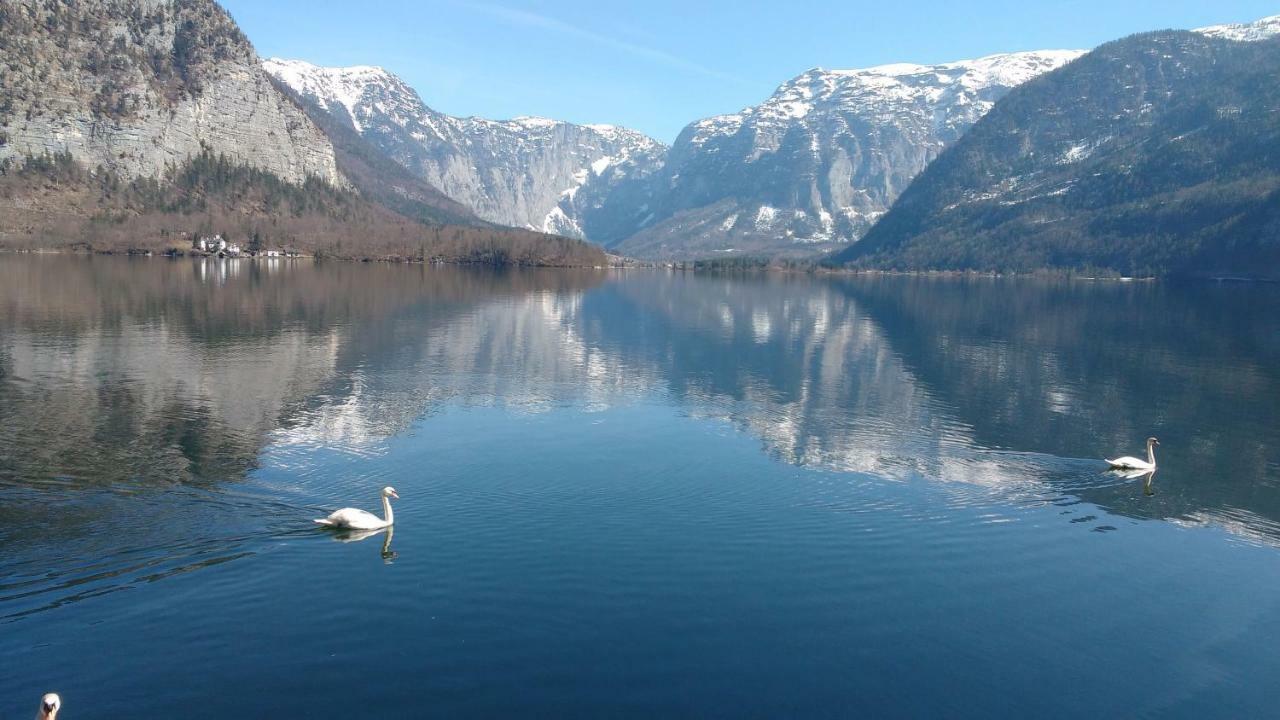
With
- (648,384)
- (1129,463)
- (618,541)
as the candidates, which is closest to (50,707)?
(618,541)

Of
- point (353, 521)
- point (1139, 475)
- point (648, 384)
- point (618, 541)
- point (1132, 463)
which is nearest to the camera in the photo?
point (353, 521)

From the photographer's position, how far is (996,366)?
67562 mm

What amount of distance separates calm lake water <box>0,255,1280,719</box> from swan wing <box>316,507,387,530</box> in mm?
519

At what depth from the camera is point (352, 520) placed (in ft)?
80.1

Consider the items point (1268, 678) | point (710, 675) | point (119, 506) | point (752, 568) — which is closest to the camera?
point (710, 675)

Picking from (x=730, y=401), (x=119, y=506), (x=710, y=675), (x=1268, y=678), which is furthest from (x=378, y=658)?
(x=730, y=401)

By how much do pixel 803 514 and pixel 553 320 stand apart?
71048 mm

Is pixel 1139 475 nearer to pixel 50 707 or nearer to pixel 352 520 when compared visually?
pixel 352 520

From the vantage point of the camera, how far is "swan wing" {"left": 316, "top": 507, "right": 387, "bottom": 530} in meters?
24.5

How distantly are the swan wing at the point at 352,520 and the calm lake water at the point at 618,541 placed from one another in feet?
1.70

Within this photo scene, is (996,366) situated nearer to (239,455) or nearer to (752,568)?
(752,568)

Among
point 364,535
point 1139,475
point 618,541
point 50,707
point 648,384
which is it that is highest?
point 648,384

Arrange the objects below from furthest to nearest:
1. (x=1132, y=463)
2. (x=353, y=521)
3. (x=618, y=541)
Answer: (x=1132, y=463), (x=618, y=541), (x=353, y=521)

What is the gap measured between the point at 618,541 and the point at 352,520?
8.08 m
